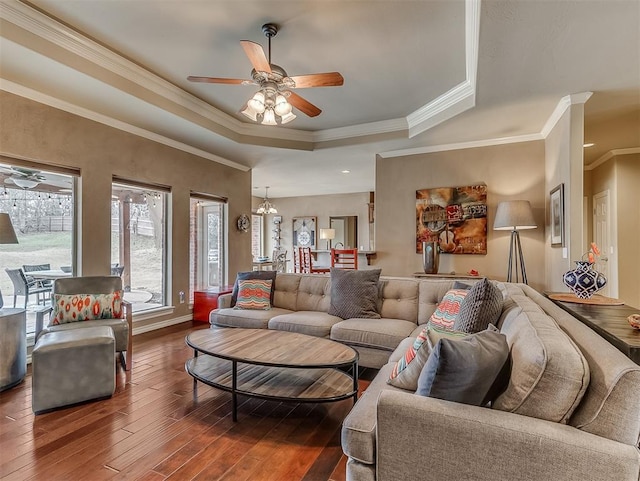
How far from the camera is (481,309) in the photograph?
1975 mm

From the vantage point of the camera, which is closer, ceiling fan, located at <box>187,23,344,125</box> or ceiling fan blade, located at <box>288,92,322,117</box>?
ceiling fan, located at <box>187,23,344,125</box>

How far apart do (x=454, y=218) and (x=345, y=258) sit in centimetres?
175

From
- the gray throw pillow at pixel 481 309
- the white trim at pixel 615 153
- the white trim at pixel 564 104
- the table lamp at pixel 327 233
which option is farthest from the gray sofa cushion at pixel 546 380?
the table lamp at pixel 327 233

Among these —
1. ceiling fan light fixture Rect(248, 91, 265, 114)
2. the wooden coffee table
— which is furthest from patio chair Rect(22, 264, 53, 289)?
ceiling fan light fixture Rect(248, 91, 265, 114)

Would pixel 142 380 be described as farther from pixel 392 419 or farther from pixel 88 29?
pixel 88 29

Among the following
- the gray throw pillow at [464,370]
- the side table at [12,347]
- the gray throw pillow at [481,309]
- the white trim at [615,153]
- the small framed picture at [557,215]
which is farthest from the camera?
the white trim at [615,153]

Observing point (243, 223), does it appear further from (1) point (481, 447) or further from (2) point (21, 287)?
(1) point (481, 447)

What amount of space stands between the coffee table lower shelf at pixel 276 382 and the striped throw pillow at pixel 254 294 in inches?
37.7

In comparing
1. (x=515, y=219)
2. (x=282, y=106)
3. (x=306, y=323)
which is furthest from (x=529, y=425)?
(x=515, y=219)

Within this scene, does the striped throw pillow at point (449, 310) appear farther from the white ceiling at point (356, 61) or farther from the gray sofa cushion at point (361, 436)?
the white ceiling at point (356, 61)

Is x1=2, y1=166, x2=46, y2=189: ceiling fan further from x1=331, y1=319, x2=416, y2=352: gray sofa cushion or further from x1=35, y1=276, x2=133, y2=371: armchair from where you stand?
x1=331, y1=319, x2=416, y2=352: gray sofa cushion

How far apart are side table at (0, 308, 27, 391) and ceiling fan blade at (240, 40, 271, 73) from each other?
2.73 metres

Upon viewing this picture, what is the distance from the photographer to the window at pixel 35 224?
3270mm

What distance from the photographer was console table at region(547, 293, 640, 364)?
143 cm
